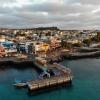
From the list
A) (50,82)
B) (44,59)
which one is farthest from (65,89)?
(44,59)

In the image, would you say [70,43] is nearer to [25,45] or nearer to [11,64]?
[25,45]

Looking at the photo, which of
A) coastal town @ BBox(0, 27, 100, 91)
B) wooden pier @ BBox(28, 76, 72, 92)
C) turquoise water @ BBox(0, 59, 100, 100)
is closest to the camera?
turquoise water @ BBox(0, 59, 100, 100)

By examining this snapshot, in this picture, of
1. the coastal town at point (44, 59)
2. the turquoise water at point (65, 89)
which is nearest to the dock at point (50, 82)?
the coastal town at point (44, 59)

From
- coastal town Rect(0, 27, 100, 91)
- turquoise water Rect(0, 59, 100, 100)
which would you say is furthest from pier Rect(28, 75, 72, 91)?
turquoise water Rect(0, 59, 100, 100)

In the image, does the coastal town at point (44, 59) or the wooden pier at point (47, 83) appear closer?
the wooden pier at point (47, 83)

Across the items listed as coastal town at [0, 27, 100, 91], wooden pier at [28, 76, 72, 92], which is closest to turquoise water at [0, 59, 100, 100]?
wooden pier at [28, 76, 72, 92]

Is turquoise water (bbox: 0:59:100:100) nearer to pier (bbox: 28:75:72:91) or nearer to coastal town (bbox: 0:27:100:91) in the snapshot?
pier (bbox: 28:75:72:91)

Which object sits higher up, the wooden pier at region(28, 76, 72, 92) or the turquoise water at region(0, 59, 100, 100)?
the wooden pier at region(28, 76, 72, 92)

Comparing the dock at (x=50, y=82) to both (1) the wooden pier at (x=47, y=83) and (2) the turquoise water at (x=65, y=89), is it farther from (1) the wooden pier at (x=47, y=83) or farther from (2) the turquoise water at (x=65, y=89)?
(2) the turquoise water at (x=65, y=89)

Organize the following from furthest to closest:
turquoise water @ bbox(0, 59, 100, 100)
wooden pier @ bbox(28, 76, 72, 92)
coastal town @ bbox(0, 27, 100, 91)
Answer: coastal town @ bbox(0, 27, 100, 91)
wooden pier @ bbox(28, 76, 72, 92)
turquoise water @ bbox(0, 59, 100, 100)

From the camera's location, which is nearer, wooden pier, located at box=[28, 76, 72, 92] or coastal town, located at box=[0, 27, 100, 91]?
wooden pier, located at box=[28, 76, 72, 92]

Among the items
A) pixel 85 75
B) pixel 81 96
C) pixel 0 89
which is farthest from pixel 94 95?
pixel 0 89
